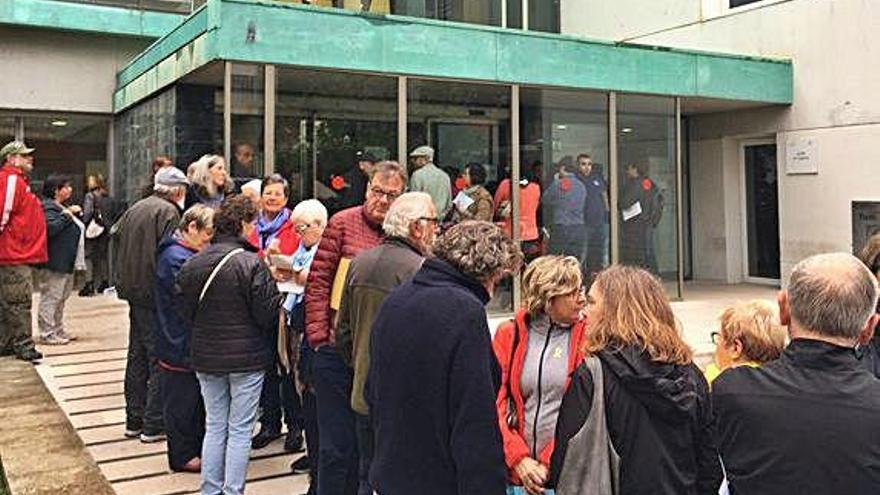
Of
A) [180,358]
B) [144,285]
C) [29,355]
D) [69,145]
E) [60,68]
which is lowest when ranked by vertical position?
[29,355]

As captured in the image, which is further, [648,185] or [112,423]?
[648,185]

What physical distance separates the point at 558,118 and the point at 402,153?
6.81 ft

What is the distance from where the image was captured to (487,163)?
845 centimetres

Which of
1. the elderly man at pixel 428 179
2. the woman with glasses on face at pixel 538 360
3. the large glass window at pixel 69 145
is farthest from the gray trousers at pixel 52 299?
the woman with glasses on face at pixel 538 360

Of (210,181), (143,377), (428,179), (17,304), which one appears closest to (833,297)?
(210,181)

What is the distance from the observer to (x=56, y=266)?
23.9ft

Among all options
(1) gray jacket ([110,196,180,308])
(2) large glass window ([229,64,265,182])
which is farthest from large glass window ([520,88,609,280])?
(1) gray jacket ([110,196,180,308])

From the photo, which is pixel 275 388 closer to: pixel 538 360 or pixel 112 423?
pixel 112 423

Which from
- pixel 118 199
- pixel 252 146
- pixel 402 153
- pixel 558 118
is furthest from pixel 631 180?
pixel 118 199

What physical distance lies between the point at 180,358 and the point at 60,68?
8511mm

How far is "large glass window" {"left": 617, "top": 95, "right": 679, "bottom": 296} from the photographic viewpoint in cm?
931

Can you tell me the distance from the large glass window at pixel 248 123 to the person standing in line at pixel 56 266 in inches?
70.1

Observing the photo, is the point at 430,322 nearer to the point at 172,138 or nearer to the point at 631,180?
the point at 172,138

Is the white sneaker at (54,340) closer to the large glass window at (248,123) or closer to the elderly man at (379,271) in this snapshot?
the large glass window at (248,123)
